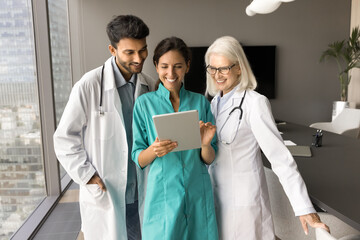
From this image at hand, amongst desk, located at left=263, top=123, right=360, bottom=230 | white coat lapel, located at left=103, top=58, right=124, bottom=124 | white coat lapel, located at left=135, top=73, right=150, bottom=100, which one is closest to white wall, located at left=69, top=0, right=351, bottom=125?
desk, located at left=263, top=123, right=360, bottom=230

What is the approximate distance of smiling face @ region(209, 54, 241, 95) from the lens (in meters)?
1.45

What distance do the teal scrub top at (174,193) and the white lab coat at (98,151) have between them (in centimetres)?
18

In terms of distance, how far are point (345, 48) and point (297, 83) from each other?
3.76 feet

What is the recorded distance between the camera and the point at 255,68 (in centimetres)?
599

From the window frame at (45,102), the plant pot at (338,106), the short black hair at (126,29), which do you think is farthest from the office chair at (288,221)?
the plant pot at (338,106)

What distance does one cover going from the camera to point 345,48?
6.08m

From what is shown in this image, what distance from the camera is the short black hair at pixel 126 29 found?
143 centimetres

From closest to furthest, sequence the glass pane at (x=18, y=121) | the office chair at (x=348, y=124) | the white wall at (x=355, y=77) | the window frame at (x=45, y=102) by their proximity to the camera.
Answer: the glass pane at (x=18, y=121) → the window frame at (x=45, y=102) → the office chair at (x=348, y=124) → the white wall at (x=355, y=77)

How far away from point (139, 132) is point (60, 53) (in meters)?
3.36

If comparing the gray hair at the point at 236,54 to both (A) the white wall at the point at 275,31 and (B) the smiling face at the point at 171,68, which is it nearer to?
(B) the smiling face at the point at 171,68

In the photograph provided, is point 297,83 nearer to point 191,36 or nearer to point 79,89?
point 191,36

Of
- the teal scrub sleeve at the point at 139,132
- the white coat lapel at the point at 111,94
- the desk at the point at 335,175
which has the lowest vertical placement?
the desk at the point at 335,175

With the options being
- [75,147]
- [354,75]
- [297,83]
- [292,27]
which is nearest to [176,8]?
[292,27]

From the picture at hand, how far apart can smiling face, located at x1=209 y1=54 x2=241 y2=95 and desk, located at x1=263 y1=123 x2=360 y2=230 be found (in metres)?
0.65
